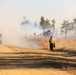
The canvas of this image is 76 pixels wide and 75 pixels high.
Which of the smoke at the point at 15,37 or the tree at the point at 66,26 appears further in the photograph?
the tree at the point at 66,26

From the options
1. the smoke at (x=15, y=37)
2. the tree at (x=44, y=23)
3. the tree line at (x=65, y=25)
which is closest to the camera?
the smoke at (x=15, y=37)

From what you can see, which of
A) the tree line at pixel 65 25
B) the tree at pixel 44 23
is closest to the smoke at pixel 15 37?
the tree at pixel 44 23

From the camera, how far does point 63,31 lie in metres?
121

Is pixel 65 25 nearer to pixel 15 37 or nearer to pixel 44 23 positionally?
pixel 44 23

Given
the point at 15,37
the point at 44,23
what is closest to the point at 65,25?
the point at 44,23

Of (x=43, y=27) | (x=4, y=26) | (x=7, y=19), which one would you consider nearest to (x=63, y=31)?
(x=43, y=27)

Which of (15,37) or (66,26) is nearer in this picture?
(15,37)

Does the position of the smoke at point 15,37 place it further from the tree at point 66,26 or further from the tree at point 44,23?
the tree at point 66,26

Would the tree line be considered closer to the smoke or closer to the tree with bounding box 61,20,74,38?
the tree with bounding box 61,20,74,38

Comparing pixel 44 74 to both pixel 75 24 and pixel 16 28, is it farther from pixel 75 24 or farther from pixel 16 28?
pixel 75 24

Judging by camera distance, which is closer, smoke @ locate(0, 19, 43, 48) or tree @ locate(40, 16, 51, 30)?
smoke @ locate(0, 19, 43, 48)

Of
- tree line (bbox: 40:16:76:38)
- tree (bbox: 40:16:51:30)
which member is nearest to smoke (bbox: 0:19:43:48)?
tree (bbox: 40:16:51:30)

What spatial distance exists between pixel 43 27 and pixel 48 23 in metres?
4.78

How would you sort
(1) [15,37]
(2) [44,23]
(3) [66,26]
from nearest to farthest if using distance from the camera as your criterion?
1. (1) [15,37]
2. (2) [44,23]
3. (3) [66,26]
